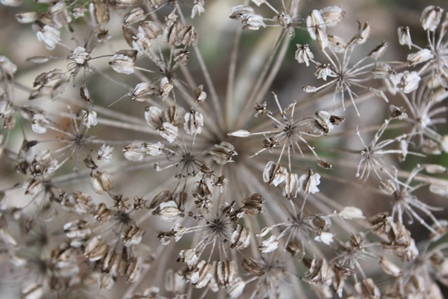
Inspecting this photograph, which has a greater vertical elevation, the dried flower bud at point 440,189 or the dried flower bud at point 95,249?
the dried flower bud at point 95,249

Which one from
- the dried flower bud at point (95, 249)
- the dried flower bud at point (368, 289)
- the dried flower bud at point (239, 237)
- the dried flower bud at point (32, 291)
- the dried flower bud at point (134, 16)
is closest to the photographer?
the dried flower bud at point (239, 237)

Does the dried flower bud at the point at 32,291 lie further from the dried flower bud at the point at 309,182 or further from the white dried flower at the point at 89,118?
the dried flower bud at the point at 309,182

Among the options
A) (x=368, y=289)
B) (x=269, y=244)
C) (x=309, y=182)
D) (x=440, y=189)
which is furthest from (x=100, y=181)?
(x=440, y=189)

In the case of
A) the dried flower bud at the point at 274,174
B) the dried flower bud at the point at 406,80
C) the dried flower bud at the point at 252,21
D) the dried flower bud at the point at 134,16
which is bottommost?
the dried flower bud at the point at 274,174

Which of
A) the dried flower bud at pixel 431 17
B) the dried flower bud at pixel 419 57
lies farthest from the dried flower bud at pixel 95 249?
the dried flower bud at pixel 431 17

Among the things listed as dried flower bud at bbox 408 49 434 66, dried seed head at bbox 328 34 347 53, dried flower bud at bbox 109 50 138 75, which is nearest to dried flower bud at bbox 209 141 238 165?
dried flower bud at bbox 109 50 138 75

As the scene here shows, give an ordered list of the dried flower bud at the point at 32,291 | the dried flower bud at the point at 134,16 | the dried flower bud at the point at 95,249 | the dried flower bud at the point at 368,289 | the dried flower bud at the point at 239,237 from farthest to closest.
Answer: the dried flower bud at the point at 32,291, the dried flower bud at the point at 368,289, the dried flower bud at the point at 95,249, the dried flower bud at the point at 134,16, the dried flower bud at the point at 239,237

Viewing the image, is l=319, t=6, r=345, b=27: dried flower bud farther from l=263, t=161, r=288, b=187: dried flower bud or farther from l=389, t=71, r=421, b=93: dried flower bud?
l=263, t=161, r=288, b=187: dried flower bud

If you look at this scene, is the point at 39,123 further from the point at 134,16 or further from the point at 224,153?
the point at 224,153

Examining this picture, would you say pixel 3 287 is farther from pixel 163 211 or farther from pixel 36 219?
pixel 163 211

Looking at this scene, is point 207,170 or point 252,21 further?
point 252,21

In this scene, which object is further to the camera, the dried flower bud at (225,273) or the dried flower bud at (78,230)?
the dried flower bud at (78,230)
